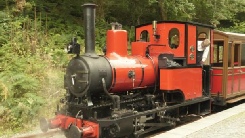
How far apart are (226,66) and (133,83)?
432 cm

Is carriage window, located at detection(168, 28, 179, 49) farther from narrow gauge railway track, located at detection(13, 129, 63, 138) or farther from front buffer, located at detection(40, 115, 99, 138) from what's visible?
narrow gauge railway track, located at detection(13, 129, 63, 138)

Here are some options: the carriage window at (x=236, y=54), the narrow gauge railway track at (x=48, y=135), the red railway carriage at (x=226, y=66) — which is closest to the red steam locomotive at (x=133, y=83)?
the narrow gauge railway track at (x=48, y=135)

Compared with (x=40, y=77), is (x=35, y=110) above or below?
below

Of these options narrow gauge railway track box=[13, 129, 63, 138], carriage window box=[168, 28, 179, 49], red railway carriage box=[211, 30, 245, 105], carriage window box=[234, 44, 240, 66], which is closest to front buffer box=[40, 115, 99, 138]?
narrow gauge railway track box=[13, 129, 63, 138]

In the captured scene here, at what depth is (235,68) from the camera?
10039 mm

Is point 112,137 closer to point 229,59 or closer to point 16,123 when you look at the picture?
point 16,123

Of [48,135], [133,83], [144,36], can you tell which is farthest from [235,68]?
[48,135]

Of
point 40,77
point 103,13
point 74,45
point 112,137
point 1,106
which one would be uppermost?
point 103,13

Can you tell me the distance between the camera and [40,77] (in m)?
8.60

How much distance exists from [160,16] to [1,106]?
522 inches

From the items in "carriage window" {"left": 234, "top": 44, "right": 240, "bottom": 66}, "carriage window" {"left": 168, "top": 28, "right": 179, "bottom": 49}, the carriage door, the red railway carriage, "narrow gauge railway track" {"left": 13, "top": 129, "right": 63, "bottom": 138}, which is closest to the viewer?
"narrow gauge railway track" {"left": 13, "top": 129, "right": 63, "bottom": 138}

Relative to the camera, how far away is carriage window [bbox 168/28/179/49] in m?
7.36

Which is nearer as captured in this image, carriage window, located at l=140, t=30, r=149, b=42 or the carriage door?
carriage window, located at l=140, t=30, r=149, b=42

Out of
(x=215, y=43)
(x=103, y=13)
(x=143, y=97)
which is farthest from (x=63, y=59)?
(x=103, y=13)
